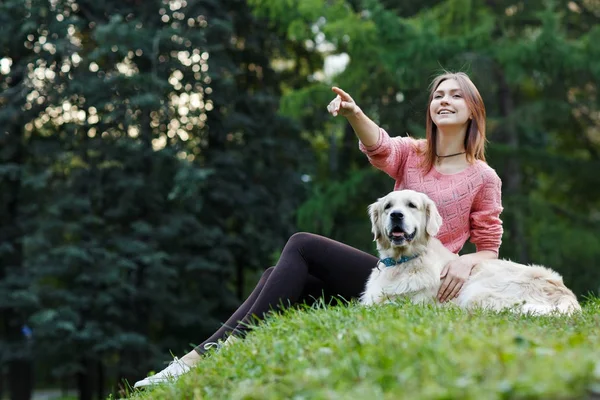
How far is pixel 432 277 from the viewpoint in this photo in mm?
4570

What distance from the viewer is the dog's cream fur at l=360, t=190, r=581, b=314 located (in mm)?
4492

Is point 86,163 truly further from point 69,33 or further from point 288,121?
point 288,121

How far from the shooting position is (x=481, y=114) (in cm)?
487

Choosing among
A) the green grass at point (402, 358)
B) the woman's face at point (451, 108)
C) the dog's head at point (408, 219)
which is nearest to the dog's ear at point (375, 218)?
the dog's head at point (408, 219)

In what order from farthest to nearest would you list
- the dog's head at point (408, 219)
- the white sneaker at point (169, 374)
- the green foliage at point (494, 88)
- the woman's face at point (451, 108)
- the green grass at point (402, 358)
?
the green foliage at point (494, 88), the woman's face at point (451, 108), the dog's head at point (408, 219), the white sneaker at point (169, 374), the green grass at point (402, 358)

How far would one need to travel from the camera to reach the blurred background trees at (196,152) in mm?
13602

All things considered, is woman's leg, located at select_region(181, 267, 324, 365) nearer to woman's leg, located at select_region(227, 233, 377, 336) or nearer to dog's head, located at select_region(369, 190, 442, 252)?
woman's leg, located at select_region(227, 233, 377, 336)

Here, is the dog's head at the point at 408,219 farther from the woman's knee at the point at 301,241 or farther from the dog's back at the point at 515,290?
the woman's knee at the point at 301,241

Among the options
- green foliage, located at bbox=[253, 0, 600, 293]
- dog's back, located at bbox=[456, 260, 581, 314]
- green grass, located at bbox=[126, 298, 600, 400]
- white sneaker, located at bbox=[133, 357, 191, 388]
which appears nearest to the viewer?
green grass, located at bbox=[126, 298, 600, 400]

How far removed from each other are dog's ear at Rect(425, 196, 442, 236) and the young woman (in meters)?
0.12

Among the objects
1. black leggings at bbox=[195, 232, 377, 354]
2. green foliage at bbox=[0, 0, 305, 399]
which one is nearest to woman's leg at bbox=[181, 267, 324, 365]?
black leggings at bbox=[195, 232, 377, 354]

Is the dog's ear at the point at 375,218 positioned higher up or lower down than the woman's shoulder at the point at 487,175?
lower down

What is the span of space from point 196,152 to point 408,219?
481 inches

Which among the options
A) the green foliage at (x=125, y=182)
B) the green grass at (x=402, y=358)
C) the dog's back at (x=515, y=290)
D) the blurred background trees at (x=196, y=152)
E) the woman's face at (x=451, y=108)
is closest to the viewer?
the green grass at (x=402, y=358)
